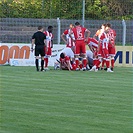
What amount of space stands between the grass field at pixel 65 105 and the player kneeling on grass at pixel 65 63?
526 centimetres

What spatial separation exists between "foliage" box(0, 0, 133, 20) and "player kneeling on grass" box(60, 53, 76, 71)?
9194 millimetres

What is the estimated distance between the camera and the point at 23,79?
1948 centimetres

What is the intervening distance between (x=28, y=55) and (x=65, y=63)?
13.2 ft

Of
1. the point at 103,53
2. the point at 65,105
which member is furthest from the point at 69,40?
the point at 65,105

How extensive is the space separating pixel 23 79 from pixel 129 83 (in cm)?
323

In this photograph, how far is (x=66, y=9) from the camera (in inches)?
1430

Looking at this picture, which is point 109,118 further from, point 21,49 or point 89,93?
point 21,49

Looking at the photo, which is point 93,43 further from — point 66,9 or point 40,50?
point 66,9

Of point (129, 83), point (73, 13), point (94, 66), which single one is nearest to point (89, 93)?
point (129, 83)

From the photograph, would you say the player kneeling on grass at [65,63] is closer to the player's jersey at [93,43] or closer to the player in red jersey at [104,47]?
the player in red jersey at [104,47]

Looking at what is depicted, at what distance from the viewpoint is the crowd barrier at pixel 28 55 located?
93.8 ft

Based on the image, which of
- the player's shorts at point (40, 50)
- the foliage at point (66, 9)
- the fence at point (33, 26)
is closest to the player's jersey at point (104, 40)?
the player's shorts at point (40, 50)

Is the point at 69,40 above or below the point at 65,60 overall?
above

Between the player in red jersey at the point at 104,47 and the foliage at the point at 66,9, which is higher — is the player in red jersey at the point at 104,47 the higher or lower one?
the lower one
